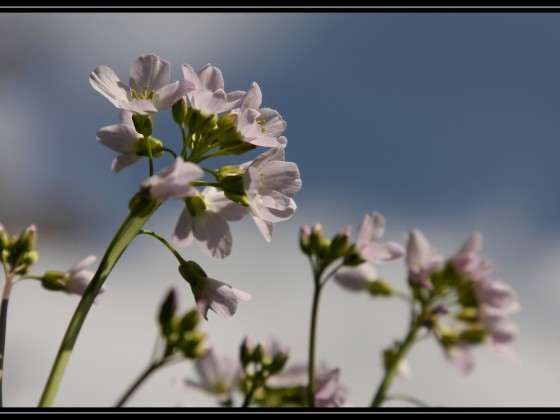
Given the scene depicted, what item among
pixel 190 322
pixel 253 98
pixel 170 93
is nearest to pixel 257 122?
pixel 253 98

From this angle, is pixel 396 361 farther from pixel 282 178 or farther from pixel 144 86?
pixel 144 86

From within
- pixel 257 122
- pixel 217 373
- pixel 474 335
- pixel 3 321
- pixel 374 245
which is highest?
pixel 257 122

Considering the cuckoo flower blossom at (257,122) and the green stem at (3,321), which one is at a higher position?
the cuckoo flower blossom at (257,122)

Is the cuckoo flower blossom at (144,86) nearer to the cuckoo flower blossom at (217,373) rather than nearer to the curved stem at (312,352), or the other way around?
the curved stem at (312,352)

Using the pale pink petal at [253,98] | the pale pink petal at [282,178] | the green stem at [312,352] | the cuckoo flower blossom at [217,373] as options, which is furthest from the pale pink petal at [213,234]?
the cuckoo flower blossom at [217,373]
